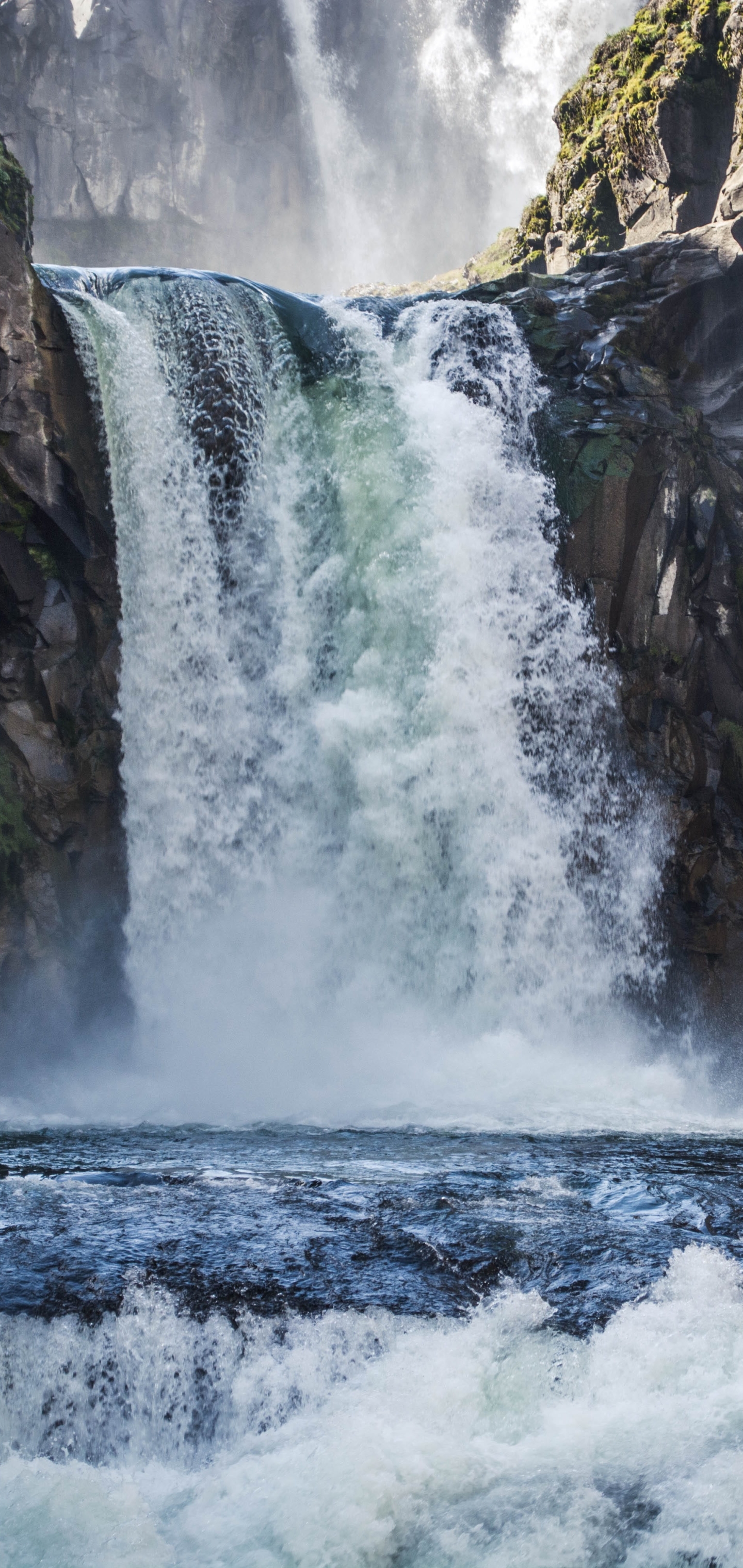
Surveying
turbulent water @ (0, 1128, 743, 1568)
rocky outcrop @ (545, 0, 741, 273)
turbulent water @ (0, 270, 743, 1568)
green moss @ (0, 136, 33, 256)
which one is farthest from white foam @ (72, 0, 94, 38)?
turbulent water @ (0, 1128, 743, 1568)

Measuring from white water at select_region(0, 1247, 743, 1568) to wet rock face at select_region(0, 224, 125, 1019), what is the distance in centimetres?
876

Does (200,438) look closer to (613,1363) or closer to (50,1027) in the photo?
(50,1027)

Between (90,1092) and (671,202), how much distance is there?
58.8ft

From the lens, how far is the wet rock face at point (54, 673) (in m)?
13.1

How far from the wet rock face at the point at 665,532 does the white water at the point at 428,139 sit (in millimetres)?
29103

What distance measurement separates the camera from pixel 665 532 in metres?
15.0

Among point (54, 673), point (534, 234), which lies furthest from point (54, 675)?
point (534, 234)

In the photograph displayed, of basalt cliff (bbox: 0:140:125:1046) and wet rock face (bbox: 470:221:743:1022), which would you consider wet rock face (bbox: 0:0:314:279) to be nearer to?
wet rock face (bbox: 470:221:743:1022)

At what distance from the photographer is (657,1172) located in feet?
24.5

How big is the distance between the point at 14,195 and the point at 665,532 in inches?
408

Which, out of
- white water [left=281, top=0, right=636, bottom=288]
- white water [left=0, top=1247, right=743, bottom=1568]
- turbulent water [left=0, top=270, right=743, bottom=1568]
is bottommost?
white water [left=0, top=1247, right=743, bottom=1568]

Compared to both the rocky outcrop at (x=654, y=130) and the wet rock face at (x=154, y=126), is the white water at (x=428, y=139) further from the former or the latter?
the rocky outcrop at (x=654, y=130)

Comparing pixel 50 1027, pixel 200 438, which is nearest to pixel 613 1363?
pixel 50 1027

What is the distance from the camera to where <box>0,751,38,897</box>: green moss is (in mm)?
12977
